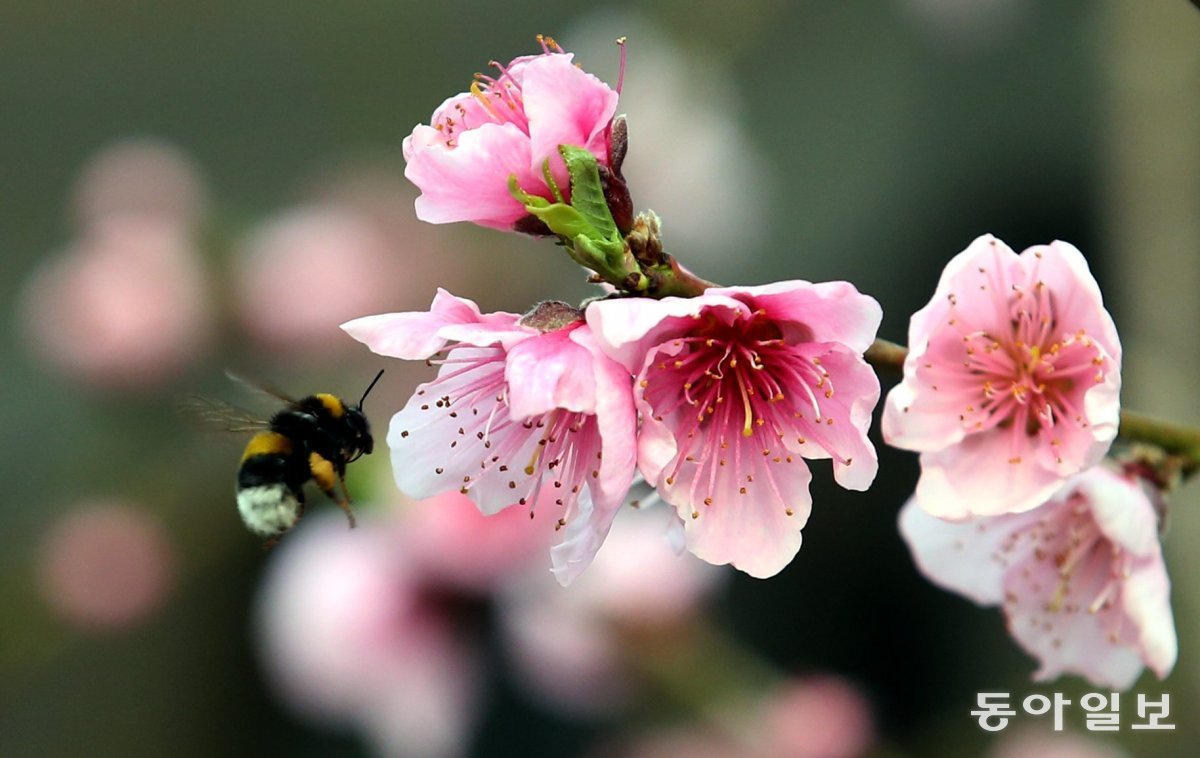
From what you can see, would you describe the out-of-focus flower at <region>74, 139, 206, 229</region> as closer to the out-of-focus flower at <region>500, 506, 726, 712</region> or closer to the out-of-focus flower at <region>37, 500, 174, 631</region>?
the out-of-focus flower at <region>37, 500, 174, 631</region>

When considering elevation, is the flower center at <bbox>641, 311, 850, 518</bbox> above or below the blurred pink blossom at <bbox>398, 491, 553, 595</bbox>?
above

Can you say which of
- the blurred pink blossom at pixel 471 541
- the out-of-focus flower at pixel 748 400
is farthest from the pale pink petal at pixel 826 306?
the blurred pink blossom at pixel 471 541

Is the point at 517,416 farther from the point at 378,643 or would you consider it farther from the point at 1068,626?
the point at 378,643

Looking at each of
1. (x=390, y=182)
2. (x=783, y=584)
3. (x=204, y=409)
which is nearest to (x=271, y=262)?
(x=390, y=182)

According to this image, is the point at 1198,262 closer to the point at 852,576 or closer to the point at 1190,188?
the point at 1190,188

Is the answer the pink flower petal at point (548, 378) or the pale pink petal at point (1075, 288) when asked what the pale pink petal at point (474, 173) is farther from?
the pale pink petal at point (1075, 288)

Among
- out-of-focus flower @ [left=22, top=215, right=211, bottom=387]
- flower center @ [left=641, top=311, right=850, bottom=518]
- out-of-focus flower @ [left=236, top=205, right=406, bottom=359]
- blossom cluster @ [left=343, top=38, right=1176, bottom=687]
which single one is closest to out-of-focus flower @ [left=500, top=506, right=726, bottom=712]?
out-of-focus flower @ [left=236, top=205, right=406, bottom=359]
